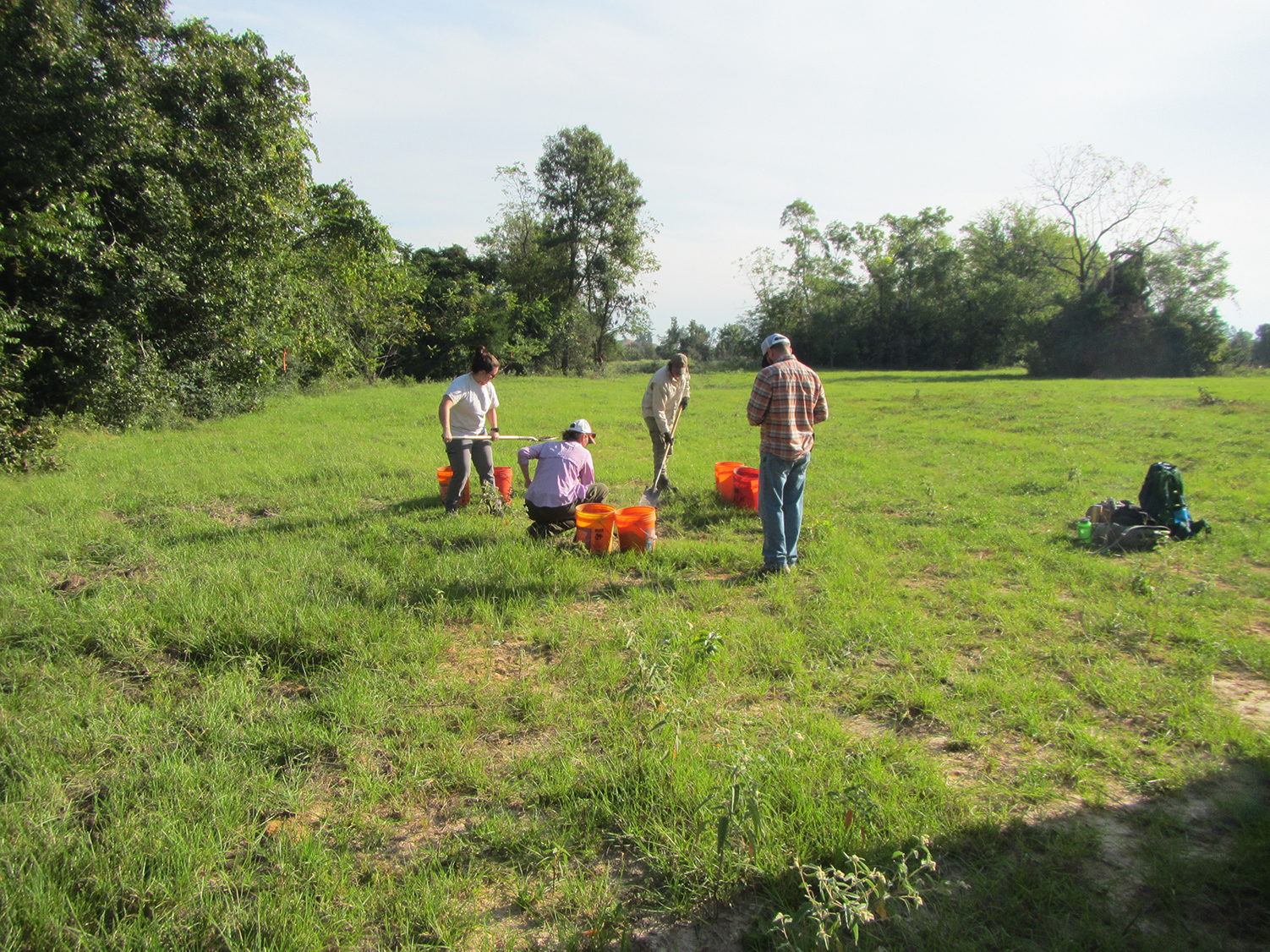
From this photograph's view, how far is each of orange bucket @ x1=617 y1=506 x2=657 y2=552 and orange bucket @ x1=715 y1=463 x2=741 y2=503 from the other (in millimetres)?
2131

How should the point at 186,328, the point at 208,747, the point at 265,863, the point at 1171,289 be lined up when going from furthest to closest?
the point at 1171,289 → the point at 186,328 → the point at 208,747 → the point at 265,863

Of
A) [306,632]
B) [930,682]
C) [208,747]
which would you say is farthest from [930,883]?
[306,632]

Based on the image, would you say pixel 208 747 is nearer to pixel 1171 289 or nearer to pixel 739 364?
pixel 1171 289

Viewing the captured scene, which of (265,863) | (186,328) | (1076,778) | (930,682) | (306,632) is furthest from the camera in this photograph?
(186,328)

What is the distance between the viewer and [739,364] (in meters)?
51.5

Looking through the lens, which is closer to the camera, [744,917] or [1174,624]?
[744,917]

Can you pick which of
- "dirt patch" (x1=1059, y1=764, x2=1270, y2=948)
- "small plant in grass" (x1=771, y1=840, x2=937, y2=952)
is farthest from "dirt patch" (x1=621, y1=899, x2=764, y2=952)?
"dirt patch" (x1=1059, y1=764, x2=1270, y2=948)

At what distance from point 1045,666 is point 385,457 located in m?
9.69

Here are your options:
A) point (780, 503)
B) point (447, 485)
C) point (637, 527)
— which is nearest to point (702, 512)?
point (637, 527)

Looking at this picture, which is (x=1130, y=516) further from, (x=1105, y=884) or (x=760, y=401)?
(x=1105, y=884)

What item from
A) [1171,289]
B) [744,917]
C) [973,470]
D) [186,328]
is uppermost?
[1171,289]

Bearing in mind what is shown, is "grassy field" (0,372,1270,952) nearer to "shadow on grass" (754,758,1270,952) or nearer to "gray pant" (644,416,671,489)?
"shadow on grass" (754,758,1270,952)

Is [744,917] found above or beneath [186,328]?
beneath

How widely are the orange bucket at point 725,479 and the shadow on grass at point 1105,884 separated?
5.43m
